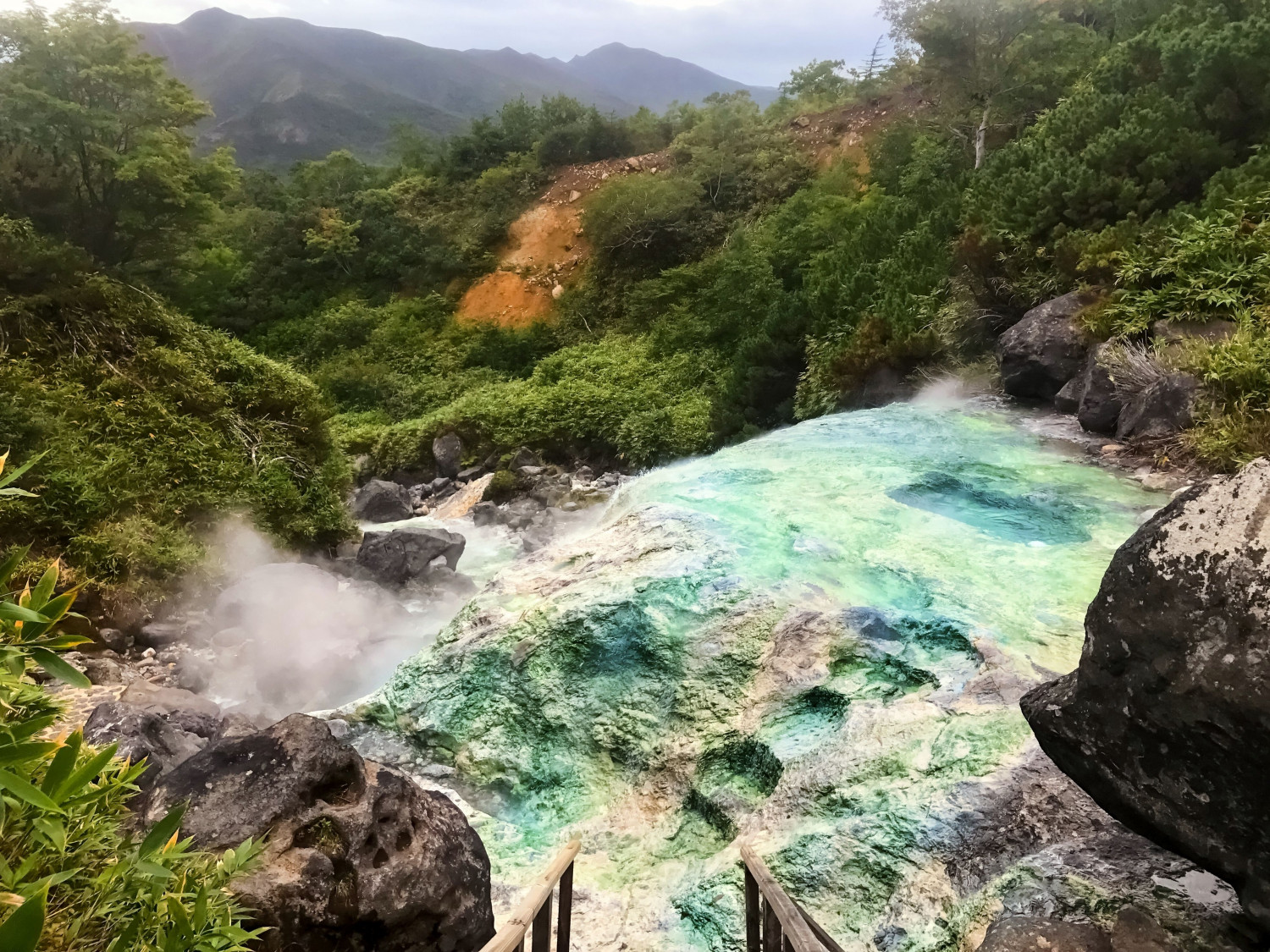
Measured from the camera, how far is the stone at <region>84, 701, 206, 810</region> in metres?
4.66

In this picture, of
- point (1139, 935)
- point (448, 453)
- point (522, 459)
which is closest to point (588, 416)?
point (522, 459)

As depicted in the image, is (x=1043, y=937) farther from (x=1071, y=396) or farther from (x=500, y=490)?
(x=500, y=490)

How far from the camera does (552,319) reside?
72.1 ft

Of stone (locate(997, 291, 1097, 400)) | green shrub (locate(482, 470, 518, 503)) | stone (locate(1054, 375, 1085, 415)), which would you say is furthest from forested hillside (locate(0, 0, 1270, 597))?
green shrub (locate(482, 470, 518, 503))

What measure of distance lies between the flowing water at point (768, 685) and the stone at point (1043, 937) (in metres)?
0.50

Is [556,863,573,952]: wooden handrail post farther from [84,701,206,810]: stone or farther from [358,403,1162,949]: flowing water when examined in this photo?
[84,701,206,810]: stone

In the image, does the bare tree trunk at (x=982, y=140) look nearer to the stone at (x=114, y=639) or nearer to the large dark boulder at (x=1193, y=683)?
the large dark boulder at (x=1193, y=683)

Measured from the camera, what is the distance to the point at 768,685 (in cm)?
504

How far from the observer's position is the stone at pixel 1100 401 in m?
8.39

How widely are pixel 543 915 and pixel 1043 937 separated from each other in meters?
1.89

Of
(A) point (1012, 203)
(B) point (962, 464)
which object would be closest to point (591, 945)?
(B) point (962, 464)

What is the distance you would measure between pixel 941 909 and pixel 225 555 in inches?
344

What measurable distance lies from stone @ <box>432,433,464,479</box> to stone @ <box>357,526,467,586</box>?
546 centimetres

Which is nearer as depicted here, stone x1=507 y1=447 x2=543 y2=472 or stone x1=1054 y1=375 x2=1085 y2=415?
stone x1=1054 y1=375 x2=1085 y2=415
